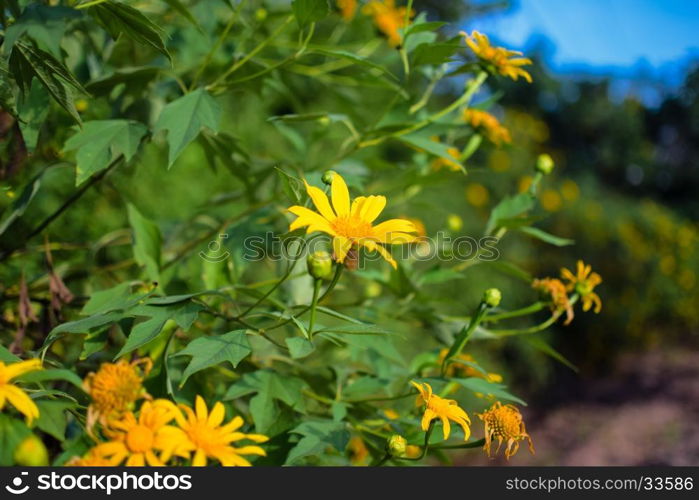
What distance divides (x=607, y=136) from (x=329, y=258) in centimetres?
653

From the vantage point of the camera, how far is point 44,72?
0.65 metres

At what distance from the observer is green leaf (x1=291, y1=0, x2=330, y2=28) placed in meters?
0.77

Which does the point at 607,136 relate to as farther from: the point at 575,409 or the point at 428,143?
the point at 428,143

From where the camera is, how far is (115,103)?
93 cm

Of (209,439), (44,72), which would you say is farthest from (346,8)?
(209,439)

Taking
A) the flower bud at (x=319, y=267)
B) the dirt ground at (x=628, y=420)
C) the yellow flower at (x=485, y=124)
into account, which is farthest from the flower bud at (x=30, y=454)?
the dirt ground at (x=628, y=420)

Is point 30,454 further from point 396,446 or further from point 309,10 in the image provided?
point 309,10

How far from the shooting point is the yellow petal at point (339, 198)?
25.0 inches

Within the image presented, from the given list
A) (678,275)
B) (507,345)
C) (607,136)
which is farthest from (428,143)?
(607,136)

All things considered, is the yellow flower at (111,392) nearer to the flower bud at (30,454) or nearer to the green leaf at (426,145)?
the flower bud at (30,454)

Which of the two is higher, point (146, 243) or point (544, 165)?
point (544, 165)

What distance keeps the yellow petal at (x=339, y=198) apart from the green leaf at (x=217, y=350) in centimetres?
14

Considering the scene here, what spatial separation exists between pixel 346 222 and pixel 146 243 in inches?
13.0

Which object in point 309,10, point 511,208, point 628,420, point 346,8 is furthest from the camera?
point 628,420
